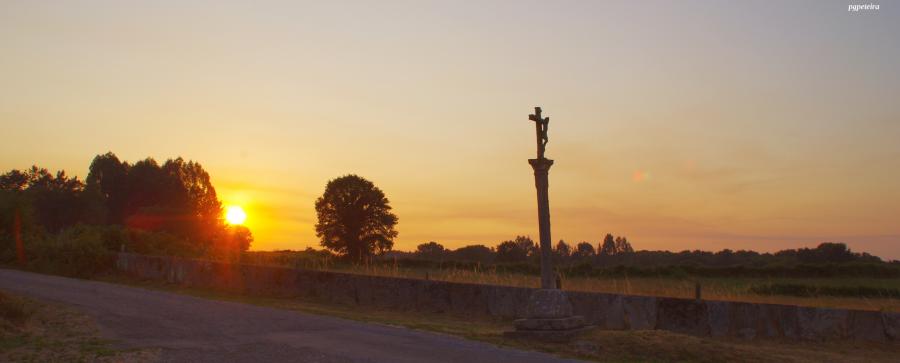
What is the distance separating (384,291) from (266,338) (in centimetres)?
851

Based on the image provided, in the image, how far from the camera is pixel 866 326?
10.5 meters

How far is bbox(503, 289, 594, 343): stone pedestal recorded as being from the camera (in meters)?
9.85

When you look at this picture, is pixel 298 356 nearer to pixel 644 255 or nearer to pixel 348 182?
pixel 644 255

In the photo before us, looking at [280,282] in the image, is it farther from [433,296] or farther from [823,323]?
[823,323]

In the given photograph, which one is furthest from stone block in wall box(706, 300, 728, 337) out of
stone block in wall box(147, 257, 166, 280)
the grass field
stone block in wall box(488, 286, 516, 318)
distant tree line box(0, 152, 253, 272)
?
distant tree line box(0, 152, 253, 272)

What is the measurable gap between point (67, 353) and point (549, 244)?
25.6 ft

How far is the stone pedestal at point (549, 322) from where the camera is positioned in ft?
32.3

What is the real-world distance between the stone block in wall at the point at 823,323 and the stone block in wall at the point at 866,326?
9 centimetres

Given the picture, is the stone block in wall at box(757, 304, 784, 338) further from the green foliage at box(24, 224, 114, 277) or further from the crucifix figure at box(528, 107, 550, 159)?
the green foliage at box(24, 224, 114, 277)

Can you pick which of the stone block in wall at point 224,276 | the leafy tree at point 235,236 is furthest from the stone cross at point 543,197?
the leafy tree at point 235,236

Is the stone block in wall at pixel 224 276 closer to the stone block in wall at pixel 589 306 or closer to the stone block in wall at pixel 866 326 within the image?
the stone block in wall at pixel 589 306

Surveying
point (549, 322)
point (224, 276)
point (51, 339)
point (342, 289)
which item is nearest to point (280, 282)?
point (224, 276)

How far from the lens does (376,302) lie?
58.9 feet

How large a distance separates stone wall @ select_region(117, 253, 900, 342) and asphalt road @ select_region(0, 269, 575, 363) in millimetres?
4430
